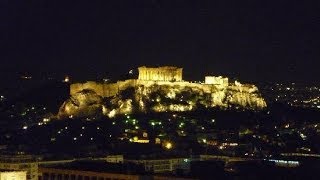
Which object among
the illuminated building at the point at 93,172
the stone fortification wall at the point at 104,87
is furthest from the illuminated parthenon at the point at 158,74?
the illuminated building at the point at 93,172

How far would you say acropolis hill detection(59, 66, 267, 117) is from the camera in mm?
112250

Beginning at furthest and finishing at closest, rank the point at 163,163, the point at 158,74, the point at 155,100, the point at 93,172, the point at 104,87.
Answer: the point at 158,74 → the point at 104,87 → the point at 155,100 → the point at 163,163 → the point at 93,172

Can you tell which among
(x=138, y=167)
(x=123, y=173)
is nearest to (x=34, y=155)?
(x=138, y=167)

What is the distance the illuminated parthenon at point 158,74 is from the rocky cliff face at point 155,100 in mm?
1957

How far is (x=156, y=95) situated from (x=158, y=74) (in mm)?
5978

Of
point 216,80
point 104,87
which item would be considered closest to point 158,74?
point 104,87

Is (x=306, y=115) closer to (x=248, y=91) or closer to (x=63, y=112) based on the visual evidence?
(x=248, y=91)

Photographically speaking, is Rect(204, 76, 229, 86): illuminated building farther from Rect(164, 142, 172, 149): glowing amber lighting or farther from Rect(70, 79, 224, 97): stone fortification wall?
Rect(164, 142, 172, 149): glowing amber lighting

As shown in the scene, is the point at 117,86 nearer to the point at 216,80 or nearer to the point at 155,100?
the point at 155,100

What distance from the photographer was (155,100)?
4459 inches

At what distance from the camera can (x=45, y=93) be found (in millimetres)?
132750

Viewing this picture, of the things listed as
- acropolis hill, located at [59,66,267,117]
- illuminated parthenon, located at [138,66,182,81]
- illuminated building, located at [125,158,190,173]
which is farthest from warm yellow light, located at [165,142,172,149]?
illuminated parthenon, located at [138,66,182,81]

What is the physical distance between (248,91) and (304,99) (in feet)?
32.7

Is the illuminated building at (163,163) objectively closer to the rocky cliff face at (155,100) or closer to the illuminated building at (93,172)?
the illuminated building at (93,172)
